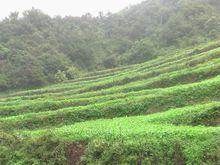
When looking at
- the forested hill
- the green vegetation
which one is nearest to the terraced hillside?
the green vegetation

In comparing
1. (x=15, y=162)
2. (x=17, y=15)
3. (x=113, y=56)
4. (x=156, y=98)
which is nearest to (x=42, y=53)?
(x=113, y=56)

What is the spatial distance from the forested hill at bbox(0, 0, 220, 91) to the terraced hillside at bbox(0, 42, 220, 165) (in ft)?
125

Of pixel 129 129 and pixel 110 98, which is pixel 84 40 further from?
pixel 129 129

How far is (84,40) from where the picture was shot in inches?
3912

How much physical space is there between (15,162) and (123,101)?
13313 millimetres

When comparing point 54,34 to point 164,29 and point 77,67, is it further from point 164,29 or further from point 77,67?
point 164,29

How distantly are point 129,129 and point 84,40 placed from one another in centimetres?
7241

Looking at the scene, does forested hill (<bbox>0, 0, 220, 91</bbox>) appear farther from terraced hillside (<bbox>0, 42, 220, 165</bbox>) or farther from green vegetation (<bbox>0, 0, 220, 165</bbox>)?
terraced hillside (<bbox>0, 42, 220, 165</bbox>)

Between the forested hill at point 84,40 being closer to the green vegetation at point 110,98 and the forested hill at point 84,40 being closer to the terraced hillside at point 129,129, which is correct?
the green vegetation at point 110,98

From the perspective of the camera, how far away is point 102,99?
4388cm

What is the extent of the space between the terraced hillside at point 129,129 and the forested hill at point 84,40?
38015 mm

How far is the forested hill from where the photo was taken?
8375cm

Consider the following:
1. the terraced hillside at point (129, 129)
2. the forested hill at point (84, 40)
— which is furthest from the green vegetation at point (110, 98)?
the forested hill at point (84, 40)

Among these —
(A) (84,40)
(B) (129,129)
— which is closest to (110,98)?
(B) (129,129)
